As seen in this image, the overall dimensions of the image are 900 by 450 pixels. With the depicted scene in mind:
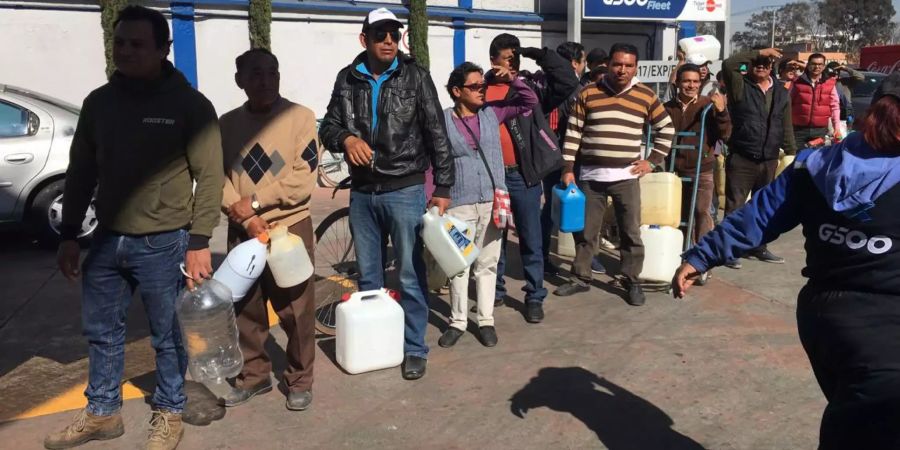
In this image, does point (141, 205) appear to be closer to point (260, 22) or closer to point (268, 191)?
point (268, 191)

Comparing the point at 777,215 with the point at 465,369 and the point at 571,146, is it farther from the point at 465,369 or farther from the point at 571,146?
the point at 571,146

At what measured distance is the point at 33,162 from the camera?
7.53m

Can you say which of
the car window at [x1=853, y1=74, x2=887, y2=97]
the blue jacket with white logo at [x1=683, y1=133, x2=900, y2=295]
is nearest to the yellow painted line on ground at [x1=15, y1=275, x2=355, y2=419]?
the blue jacket with white logo at [x1=683, y1=133, x2=900, y2=295]

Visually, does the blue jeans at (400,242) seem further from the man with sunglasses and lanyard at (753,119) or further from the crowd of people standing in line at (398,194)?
the man with sunglasses and lanyard at (753,119)

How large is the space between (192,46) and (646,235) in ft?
31.8

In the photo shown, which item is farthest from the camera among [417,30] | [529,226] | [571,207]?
[417,30]

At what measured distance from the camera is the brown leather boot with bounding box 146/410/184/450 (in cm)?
364

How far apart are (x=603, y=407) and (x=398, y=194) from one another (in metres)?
1.58

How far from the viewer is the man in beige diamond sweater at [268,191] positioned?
3910mm

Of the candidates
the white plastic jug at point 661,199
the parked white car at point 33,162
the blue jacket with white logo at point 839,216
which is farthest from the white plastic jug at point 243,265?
the parked white car at point 33,162

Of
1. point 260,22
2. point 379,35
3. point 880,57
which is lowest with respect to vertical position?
point 379,35

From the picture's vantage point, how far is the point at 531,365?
4.73m

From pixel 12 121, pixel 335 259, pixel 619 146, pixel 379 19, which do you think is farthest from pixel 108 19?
pixel 379 19

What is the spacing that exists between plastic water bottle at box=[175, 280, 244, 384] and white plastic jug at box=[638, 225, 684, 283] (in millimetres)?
3407
